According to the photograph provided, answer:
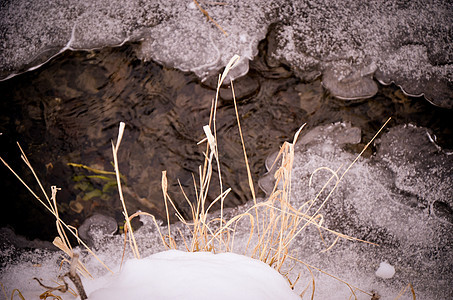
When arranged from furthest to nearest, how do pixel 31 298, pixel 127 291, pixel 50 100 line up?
1. pixel 50 100
2. pixel 31 298
3. pixel 127 291

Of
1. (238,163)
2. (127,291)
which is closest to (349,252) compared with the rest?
(238,163)

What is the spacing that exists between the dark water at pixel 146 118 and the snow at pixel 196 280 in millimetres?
369

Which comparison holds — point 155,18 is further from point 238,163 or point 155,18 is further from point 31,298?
point 31,298

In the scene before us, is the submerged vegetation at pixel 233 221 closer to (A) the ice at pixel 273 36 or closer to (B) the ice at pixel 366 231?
(B) the ice at pixel 366 231

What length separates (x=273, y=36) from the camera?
1129mm

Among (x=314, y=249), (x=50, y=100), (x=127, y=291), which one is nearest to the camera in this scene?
(x=127, y=291)

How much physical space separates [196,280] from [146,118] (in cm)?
64

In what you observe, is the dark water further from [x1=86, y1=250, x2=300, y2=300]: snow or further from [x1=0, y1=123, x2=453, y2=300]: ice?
[x1=86, y1=250, x2=300, y2=300]: snow

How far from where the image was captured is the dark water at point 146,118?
1117mm

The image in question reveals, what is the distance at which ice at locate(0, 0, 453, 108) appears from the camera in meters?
1.10

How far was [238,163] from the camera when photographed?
112 centimetres

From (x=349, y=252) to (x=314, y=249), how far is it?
4.3 inches

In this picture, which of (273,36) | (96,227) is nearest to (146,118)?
(96,227)

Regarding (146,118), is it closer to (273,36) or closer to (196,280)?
(273,36)
